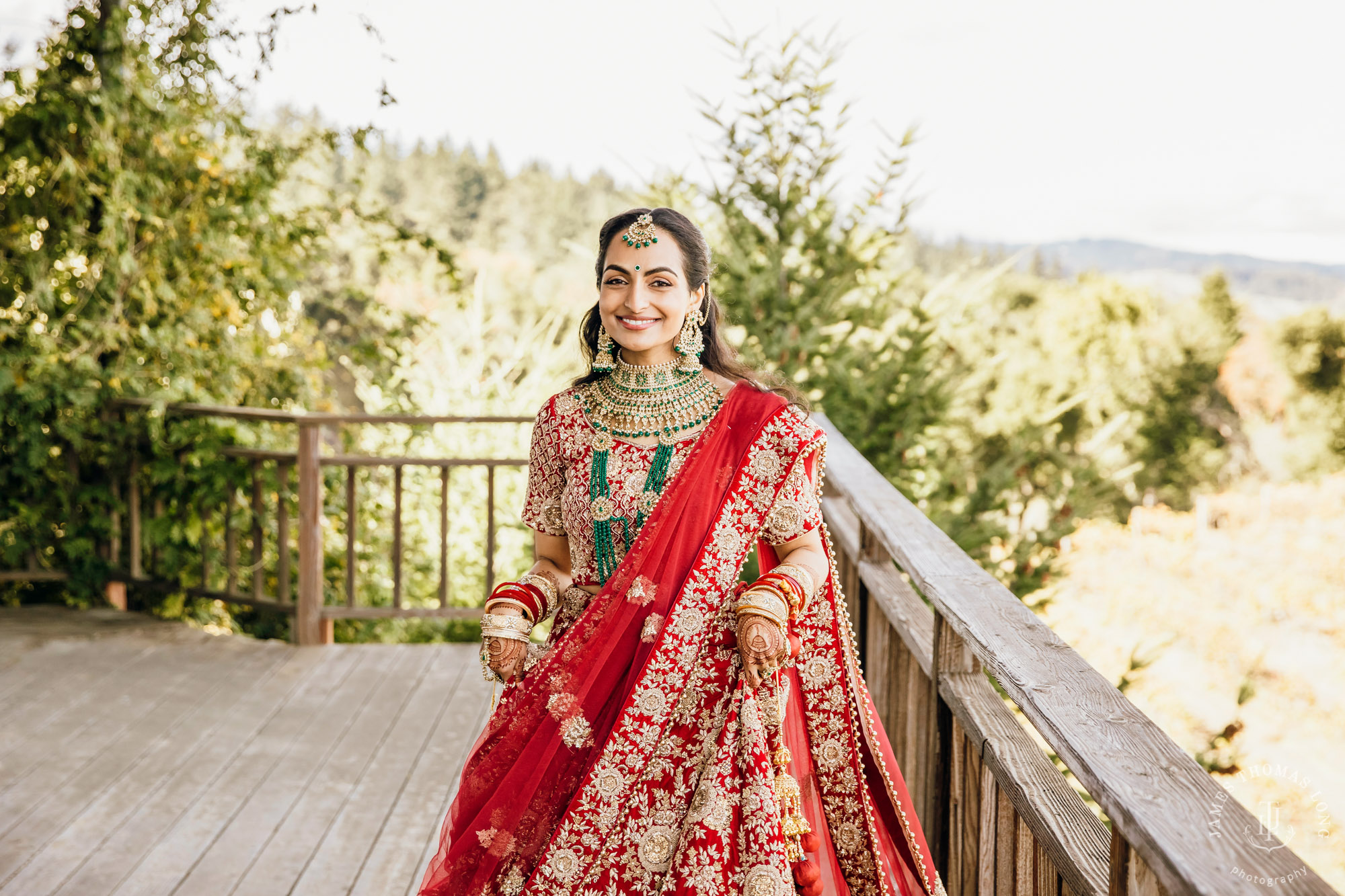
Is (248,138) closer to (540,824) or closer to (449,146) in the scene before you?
(540,824)

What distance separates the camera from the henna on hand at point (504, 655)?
146 centimetres

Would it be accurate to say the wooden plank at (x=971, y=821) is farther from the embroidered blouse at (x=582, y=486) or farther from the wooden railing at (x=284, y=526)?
the wooden railing at (x=284, y=526)

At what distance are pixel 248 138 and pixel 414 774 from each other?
3.07 metres

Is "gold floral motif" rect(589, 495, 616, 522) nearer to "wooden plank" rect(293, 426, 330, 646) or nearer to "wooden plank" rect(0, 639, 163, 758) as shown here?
"wooden plank" rect(0, 639, 163, 758)

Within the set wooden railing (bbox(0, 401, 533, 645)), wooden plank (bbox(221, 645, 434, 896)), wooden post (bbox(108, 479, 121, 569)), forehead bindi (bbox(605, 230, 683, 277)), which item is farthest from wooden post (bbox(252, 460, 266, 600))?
forehead bindi (bbox(605, 230, 683, 277))

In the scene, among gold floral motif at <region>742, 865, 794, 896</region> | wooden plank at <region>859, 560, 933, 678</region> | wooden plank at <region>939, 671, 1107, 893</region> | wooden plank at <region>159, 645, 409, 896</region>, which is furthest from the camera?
wooden plank at <region>159, 645, 409, 896</region>

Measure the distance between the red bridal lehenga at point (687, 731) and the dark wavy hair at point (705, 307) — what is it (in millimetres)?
90

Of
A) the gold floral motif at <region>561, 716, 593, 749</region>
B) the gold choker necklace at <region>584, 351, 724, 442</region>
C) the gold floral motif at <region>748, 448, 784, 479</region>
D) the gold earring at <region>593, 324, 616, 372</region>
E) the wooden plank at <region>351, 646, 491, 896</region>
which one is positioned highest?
the gold earring at <region>593, 324, 616, 372</region>

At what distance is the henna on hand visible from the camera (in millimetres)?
1455

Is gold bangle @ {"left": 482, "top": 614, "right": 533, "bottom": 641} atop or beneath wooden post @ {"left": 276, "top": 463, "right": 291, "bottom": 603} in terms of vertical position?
atop

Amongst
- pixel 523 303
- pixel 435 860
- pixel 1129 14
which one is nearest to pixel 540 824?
pixel 435 860

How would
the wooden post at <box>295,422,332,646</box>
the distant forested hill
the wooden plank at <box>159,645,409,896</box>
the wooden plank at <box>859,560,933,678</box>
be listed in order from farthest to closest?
the distant forested hill < the wooden post at <box>295,422,332,646</box> < the wooden plank at <box>159,645,409,896</box> < the wooden plank at <box>859,560,933,678</box>

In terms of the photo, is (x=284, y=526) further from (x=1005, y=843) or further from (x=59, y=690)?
(x=1005, y=843)

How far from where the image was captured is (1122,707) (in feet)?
3.35
